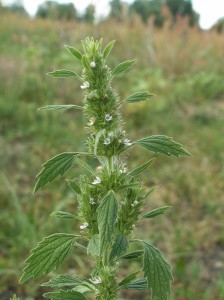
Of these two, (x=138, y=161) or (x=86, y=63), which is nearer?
(x=86, y=63)

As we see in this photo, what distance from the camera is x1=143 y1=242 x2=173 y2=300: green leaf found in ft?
2.65

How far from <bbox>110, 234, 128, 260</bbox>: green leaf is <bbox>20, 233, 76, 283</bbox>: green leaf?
77mm

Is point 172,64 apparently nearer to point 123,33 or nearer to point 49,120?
point 123,33

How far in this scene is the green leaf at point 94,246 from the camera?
800 millimetres

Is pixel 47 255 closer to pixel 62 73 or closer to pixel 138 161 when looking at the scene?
pixel 62 73

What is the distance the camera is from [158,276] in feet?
2.68

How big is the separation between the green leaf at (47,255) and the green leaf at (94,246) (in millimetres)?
42

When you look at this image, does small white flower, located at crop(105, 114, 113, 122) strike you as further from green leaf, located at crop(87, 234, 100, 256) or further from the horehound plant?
green leaf, located at crop(87, 234, 100, 256)

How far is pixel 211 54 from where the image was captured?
9.21 metres

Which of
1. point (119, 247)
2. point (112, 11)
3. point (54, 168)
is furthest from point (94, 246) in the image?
point (112, 11)

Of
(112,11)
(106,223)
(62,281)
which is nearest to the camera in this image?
(106,223)

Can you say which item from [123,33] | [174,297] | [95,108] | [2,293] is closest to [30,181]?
[2,293]

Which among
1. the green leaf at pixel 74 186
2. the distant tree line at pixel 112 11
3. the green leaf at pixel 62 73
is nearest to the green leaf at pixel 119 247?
the green leaf at pixel 74 186

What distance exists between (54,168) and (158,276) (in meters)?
0.26
